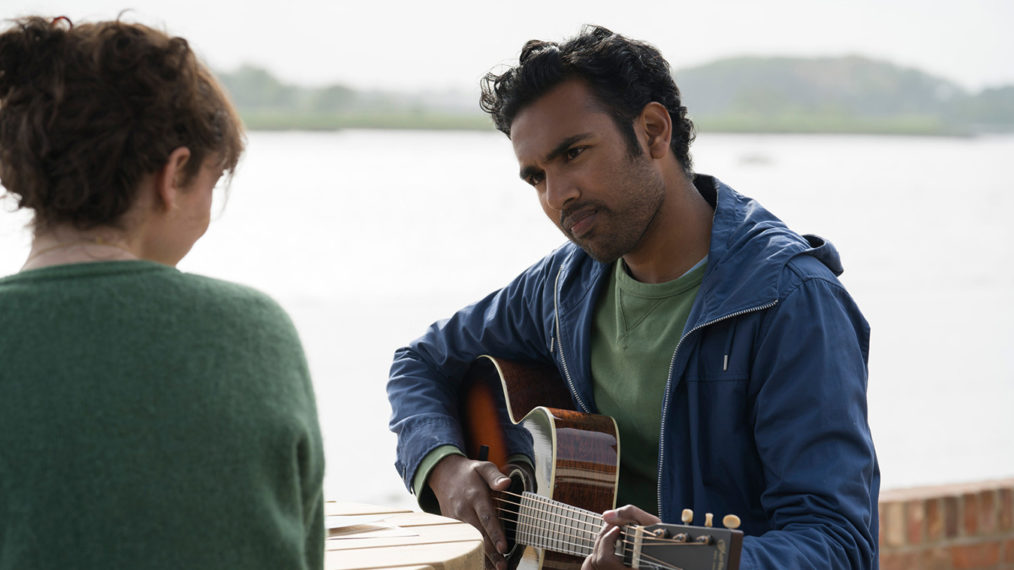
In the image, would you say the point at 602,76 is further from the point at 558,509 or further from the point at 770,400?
the point at 558,509

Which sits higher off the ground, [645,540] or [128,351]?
[128,351]

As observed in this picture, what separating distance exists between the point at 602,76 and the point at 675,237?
14.5 inches

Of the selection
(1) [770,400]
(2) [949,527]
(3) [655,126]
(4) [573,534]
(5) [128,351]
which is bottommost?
(2) [949,527]

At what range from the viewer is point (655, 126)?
2.12m

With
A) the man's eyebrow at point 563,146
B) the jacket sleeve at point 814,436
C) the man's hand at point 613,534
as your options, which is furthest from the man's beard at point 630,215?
the man's hand at point 613,534

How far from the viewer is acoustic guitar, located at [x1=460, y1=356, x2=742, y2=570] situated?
1.55 m

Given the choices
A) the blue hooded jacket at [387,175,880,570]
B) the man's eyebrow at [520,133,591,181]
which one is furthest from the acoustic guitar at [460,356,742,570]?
the man's eyebrow at [520,133,591,181]

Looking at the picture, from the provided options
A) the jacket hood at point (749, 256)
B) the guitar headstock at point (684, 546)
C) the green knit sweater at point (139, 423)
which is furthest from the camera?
the jacket hood at point (749, 256)

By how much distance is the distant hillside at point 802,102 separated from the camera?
149 inches

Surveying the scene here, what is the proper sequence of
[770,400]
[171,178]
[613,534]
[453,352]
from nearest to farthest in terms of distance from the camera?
[171,178] < [613,534] < [770,400] < [453,352]

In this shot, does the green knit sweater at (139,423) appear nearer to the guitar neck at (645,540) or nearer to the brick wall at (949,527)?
the guitar neck at (645,540)

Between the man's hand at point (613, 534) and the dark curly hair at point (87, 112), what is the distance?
0.89 m

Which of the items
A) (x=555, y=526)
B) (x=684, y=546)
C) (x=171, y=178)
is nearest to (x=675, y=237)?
(x=555, y=526)

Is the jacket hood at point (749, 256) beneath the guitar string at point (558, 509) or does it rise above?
above
